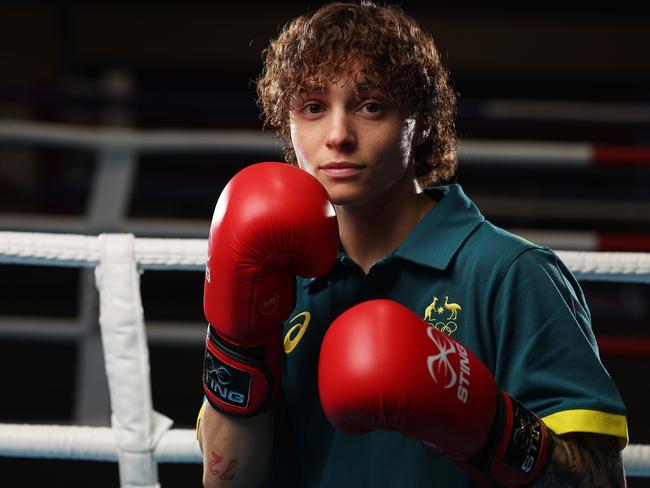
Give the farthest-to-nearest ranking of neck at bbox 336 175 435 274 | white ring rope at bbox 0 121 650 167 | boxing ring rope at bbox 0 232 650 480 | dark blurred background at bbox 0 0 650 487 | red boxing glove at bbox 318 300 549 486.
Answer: dark blurred background at bbox 0 0 650 487
white ring rope at bbox 0 121 650 167
boxing ring rope at bbox 0 232 650 480
neck at bbox 336 175 435 274
red boxing glove at bbox 318 300 549 486

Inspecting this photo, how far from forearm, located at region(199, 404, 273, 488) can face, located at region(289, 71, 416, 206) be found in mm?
246

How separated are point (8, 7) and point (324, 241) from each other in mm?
7213

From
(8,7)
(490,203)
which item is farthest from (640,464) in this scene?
(8,7)

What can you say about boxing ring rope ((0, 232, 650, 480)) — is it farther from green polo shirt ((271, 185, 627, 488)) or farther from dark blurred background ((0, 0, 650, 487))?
dark blurred background ((0, 0, 650, 487))

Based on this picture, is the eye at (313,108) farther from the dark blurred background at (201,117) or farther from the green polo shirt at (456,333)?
the dark blurred background at (201,117)

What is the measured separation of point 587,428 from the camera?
2.64ft

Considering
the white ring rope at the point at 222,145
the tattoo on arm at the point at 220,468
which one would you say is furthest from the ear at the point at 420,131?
the white ring rope at the point at 222,145

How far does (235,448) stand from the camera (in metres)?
0.90

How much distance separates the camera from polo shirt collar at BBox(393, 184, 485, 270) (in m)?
0.90

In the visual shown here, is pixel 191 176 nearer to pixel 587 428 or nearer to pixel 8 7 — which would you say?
pixel 8 7

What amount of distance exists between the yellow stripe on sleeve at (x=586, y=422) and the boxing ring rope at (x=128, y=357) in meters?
0.38

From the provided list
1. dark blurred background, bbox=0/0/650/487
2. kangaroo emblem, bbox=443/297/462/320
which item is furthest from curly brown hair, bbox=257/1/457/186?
dark blurred background, bbox=0/0/650/487

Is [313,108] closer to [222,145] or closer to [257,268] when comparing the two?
[257,268]

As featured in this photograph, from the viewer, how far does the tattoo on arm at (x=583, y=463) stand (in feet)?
2.58
